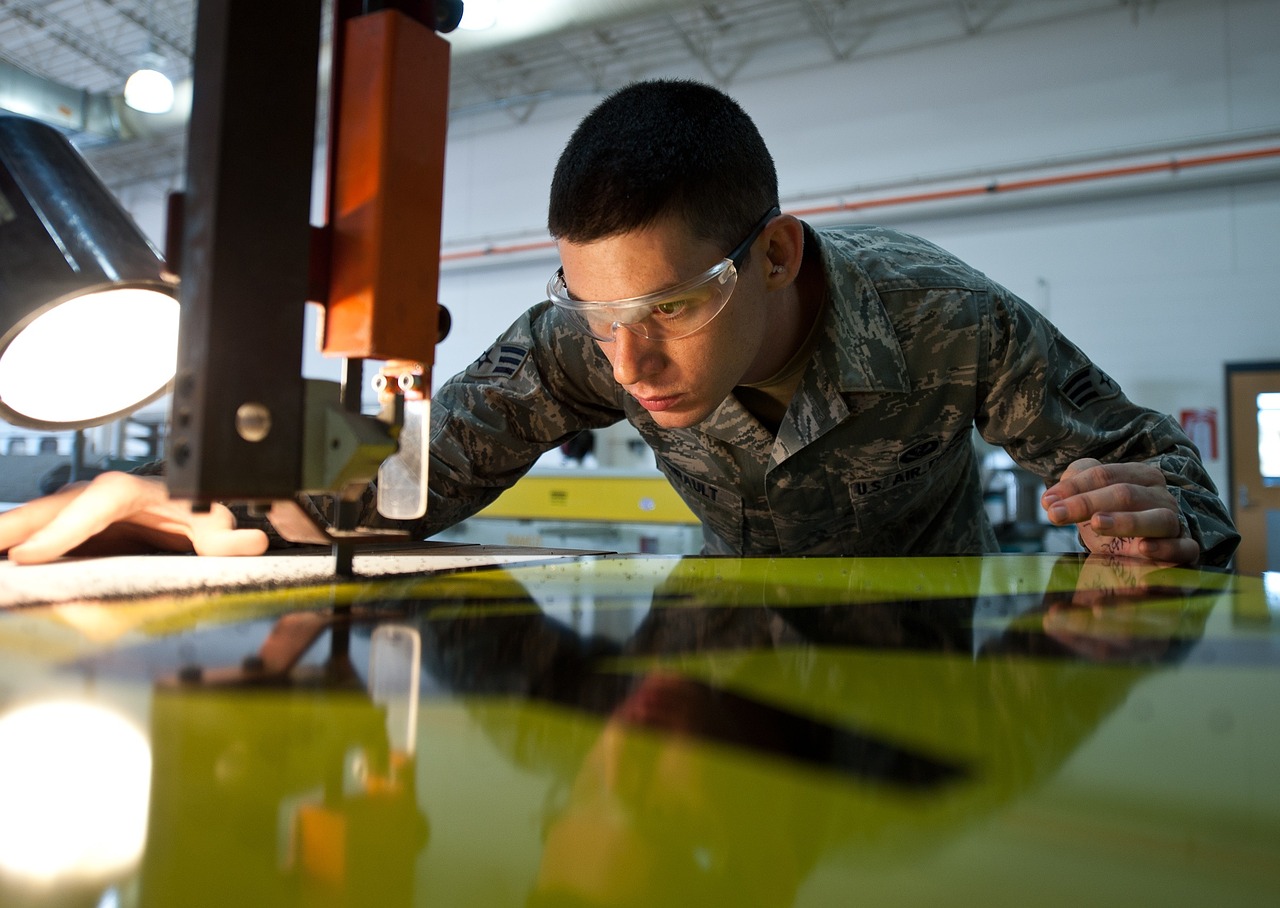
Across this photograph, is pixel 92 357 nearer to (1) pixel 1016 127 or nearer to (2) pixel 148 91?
(2) pixel 148 91

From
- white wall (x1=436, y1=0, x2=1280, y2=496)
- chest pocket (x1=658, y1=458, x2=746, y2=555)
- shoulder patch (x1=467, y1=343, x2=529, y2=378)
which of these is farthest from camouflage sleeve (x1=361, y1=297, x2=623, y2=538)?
white wall (x1=436, y1=0, x2=1280, y2=496)

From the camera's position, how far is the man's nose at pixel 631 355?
105cm

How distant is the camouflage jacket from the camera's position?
50.9 inches

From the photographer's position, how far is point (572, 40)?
5430 millimetres

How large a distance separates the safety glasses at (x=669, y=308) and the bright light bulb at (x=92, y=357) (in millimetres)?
471

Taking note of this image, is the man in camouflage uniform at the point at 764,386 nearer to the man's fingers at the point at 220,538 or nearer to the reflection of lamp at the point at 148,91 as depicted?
the man's fingers at the point at 220,538

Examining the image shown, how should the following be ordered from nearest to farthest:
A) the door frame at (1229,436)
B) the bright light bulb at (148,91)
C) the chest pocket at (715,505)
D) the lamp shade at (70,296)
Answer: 1. the lamp shade at (70,296)
2. the chest pocket at (715,505)
3. the bright light bulb at (148,91)
4. the door frame at (1229,436)

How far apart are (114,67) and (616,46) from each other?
4.10 m

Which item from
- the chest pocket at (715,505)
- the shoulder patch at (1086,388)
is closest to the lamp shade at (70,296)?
the chest pocket at (715,505)

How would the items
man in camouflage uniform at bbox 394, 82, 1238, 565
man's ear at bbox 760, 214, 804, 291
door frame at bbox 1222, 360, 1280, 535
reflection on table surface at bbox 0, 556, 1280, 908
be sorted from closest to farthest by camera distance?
reflection on table surface at bbox 0, 556, 1280, 908, man in camouflage uniform at bbox 394, 82, 1238, 565, man's ear at bbox 760, 214, 804, 291, door frame at bbox 1222, 360, 1280, 535

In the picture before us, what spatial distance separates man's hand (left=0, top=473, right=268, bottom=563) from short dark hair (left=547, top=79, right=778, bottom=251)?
54 cm

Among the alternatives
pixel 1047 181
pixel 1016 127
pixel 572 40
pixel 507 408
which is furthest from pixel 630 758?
pixel 572 40

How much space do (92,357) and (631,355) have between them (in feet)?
1.90

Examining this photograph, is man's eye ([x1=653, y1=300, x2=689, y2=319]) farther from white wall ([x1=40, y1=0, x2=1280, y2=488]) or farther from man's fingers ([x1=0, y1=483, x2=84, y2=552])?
white wall ([x1=40, y1=0, x2=1280, y2=488])
